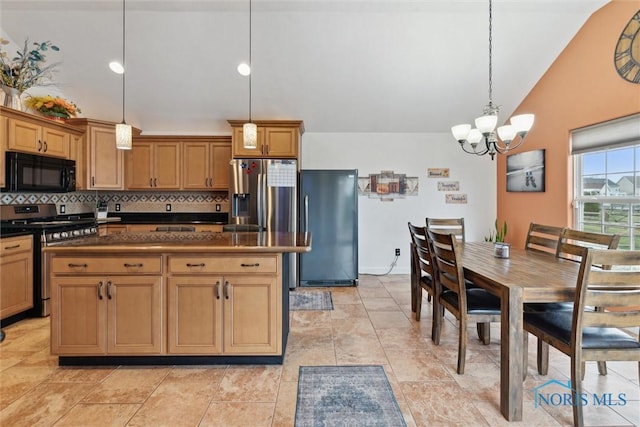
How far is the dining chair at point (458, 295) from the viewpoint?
217 cm

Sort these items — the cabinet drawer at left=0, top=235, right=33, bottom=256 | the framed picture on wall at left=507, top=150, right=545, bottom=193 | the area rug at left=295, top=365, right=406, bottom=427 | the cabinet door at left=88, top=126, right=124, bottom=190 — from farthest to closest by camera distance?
the cabinet door at left=88, top=126, right=124, bottom=190, the framed picture on wall at left=507, top=150, right=545, bottom=193, the cabinet drawer at left=0, top=235, right=33, bottom=256, the area rug at left=295, top=365, right=406, bottom=427

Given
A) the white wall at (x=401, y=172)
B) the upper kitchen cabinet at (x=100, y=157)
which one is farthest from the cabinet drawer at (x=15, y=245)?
the white wall at (x=401, y=172)

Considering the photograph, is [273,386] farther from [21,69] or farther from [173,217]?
[21,69]

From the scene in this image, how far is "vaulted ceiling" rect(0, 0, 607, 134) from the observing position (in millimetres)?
3340

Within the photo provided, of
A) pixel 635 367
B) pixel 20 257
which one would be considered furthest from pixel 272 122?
pixel 635 367

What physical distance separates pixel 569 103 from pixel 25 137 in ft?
18.7

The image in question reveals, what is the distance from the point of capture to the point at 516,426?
168 cm

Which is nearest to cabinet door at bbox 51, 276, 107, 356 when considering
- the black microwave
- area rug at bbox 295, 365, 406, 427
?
area rug at bbox 295, 365, 406, 427

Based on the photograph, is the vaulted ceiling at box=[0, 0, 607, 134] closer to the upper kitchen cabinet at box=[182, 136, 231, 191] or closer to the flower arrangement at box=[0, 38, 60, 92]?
the upper kitchen cabinet at box=[182, 136, 231, 191]

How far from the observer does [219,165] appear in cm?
467

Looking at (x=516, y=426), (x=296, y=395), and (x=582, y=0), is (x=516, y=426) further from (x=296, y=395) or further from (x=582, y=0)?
(x=582, y=0)

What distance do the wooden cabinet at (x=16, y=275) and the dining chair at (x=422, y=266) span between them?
12.0 feet

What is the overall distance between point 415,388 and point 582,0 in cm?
380

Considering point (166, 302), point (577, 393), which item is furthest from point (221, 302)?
point (577, 393)
